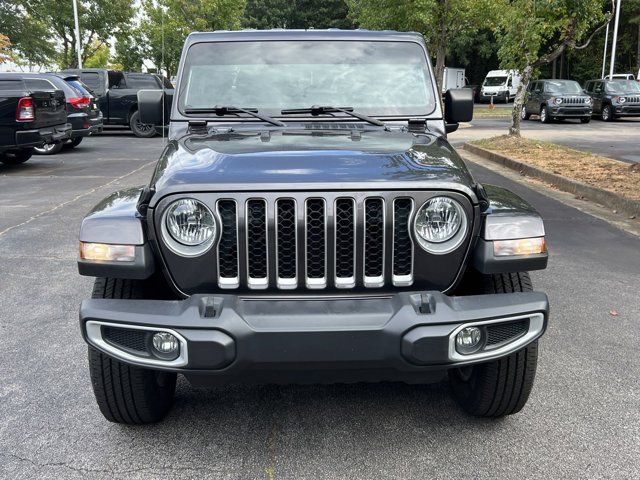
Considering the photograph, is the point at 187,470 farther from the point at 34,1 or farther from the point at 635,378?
the point at 34,1

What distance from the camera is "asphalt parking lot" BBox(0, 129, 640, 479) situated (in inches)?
112

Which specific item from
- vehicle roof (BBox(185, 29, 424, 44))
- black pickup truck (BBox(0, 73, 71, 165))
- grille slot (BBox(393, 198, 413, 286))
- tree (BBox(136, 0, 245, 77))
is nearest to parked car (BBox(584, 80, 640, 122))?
tree (BBox(136, 0, 245, 77))

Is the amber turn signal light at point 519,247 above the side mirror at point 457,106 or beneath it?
beneath

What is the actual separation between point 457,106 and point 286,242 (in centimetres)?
215

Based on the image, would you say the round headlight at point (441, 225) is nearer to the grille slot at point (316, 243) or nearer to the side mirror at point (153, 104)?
the grille slot at point (316, 243)

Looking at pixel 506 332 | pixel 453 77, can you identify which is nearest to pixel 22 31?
pixel 453 77

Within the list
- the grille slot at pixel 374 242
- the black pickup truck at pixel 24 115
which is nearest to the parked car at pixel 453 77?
the black pickup truck at pixel 24 115

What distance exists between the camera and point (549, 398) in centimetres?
344

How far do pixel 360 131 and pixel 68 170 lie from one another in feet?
34.6

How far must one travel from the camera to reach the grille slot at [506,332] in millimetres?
2657

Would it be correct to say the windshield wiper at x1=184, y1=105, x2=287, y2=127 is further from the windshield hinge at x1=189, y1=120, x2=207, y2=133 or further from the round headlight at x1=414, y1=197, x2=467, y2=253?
the round headlight at x1=414, y1=197, x2=467, y2=253

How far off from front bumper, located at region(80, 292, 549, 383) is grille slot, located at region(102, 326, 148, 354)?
0.02 m

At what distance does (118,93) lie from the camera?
19984 mm

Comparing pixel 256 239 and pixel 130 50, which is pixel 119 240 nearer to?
pixel 256 239
